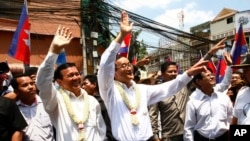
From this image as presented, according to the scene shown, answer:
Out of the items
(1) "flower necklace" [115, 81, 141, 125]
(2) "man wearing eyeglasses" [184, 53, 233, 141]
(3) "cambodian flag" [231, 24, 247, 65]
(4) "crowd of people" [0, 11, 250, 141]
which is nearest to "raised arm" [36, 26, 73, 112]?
(4) "crowd of people" [0, 11, 250, 141]

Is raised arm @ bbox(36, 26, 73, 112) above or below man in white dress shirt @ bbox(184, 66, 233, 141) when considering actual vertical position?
above

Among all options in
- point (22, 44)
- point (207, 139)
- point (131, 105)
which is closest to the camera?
point (131, 105)

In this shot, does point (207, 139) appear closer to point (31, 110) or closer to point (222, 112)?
point (222, 112)

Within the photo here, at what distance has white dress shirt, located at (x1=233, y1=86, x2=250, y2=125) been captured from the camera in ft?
12.5

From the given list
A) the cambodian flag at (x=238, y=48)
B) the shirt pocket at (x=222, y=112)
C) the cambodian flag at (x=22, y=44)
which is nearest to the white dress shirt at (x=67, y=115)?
the shirt pocket at (x=222, y=112)

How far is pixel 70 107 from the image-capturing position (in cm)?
359

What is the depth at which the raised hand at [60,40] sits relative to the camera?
128 inches

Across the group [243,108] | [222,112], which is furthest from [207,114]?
[243,108]

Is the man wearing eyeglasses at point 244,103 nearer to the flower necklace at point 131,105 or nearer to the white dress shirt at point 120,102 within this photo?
the white dress shirt at point 120,102

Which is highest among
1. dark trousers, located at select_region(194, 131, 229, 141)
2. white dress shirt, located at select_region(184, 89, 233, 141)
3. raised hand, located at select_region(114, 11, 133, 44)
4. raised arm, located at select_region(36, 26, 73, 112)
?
raised hand, located at select_region(114, 11, 133, 44)

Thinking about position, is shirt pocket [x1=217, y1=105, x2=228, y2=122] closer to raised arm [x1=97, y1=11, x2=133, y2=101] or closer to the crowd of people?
the crowd of people

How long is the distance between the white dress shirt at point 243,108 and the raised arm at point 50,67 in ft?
6.04

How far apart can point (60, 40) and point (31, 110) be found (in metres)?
1.08

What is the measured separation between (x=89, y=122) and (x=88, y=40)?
11.0m
